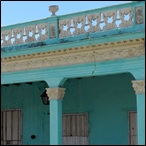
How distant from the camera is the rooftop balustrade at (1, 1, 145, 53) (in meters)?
10.1

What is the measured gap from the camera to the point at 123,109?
39.9ft

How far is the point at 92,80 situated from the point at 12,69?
2312 mm

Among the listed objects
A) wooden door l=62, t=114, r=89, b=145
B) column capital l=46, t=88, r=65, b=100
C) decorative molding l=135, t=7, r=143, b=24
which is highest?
decorative molding l=135, t=7, r=143, b=24

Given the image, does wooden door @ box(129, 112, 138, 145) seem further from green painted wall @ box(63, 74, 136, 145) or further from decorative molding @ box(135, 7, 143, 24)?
decorative molding @ box(135, 7, 143, 24)

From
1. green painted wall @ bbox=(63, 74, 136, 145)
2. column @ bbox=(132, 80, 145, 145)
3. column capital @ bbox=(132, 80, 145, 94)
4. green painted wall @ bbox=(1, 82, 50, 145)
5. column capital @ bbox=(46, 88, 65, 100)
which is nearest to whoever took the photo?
column @ bbox=(132, 80, 145, 145)

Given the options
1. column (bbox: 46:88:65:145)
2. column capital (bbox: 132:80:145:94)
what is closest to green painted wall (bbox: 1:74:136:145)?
column (bbox: 46:88:65:145)

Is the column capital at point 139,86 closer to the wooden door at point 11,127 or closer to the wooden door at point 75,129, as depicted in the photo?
the wooden door at point 75,129

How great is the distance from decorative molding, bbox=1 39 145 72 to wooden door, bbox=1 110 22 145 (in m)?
2.66

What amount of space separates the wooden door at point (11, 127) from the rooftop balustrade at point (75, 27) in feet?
9.84

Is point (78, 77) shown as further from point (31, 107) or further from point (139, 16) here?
point (31, 107)

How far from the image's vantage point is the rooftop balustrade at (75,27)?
10094 mm

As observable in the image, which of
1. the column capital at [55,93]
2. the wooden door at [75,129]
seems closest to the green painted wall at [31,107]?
the wooden door at [75,129]

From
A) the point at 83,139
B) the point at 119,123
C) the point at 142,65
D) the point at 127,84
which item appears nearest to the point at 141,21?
the point at 142,65

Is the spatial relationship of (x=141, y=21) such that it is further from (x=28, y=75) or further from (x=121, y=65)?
(x=28, y=75)
